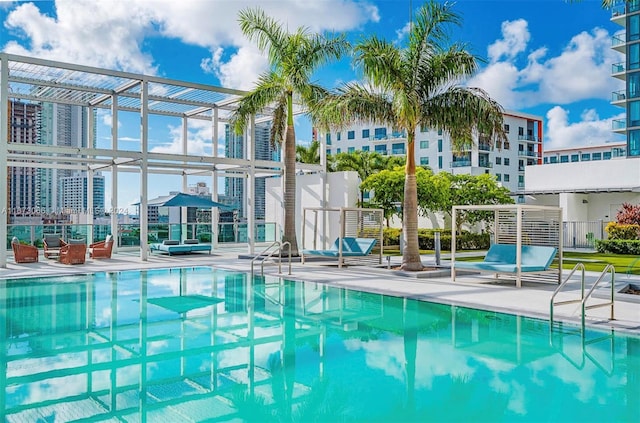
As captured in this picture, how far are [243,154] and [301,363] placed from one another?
18839mm

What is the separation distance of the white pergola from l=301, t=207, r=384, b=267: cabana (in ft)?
9.01

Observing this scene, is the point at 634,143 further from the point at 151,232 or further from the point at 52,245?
the point at 52,245

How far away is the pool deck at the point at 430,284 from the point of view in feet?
32.5

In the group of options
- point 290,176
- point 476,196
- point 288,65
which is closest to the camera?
point 288,65

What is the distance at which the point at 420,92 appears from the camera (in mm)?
15586

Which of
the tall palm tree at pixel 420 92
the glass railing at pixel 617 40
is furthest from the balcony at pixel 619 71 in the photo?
the tall palm tree at pixel 420 92

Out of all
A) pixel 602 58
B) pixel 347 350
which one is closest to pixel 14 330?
pixel 347 350

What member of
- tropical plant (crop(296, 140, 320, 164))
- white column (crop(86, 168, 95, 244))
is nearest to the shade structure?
white column (crop(86, 168, 95, 244))

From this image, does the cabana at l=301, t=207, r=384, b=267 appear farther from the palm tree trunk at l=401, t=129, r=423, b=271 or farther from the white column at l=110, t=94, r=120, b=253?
the white column at l=110, t=94, r=120, b=253

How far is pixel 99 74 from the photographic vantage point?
17.8 metres

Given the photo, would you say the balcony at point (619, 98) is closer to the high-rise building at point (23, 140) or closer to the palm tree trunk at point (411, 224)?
the palm tree trunk at point (411, 224)

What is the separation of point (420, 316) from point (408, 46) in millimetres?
8484

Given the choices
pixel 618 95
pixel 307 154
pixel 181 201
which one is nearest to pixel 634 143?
pixel 618 95

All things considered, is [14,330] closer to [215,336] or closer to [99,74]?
[215,336]
